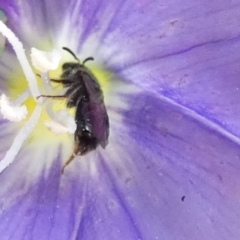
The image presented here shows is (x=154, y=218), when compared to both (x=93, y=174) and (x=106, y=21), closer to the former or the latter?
(x=93, y=174)

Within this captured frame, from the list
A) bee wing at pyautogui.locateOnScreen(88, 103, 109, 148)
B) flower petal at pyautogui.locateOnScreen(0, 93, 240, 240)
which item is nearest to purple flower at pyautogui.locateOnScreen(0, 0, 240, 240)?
flower petal at pyautogui.locateOnScreen(0, 93, 240, 240)

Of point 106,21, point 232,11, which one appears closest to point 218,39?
point 232,11

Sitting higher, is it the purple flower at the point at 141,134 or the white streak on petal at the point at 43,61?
the white streak on petal at the point at 43,61


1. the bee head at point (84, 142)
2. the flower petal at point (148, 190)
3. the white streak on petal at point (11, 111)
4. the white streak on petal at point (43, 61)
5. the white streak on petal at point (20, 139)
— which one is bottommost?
the flower petal at point (148, 190)

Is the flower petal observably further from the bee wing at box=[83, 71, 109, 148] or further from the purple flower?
the bee wing at box=[83, 71, 109, 148]

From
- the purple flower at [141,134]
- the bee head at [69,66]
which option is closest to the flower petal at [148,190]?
the purple flower at [141,134]

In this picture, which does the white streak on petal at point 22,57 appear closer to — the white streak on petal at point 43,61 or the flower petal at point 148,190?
the white streak on petal at point 43,61
